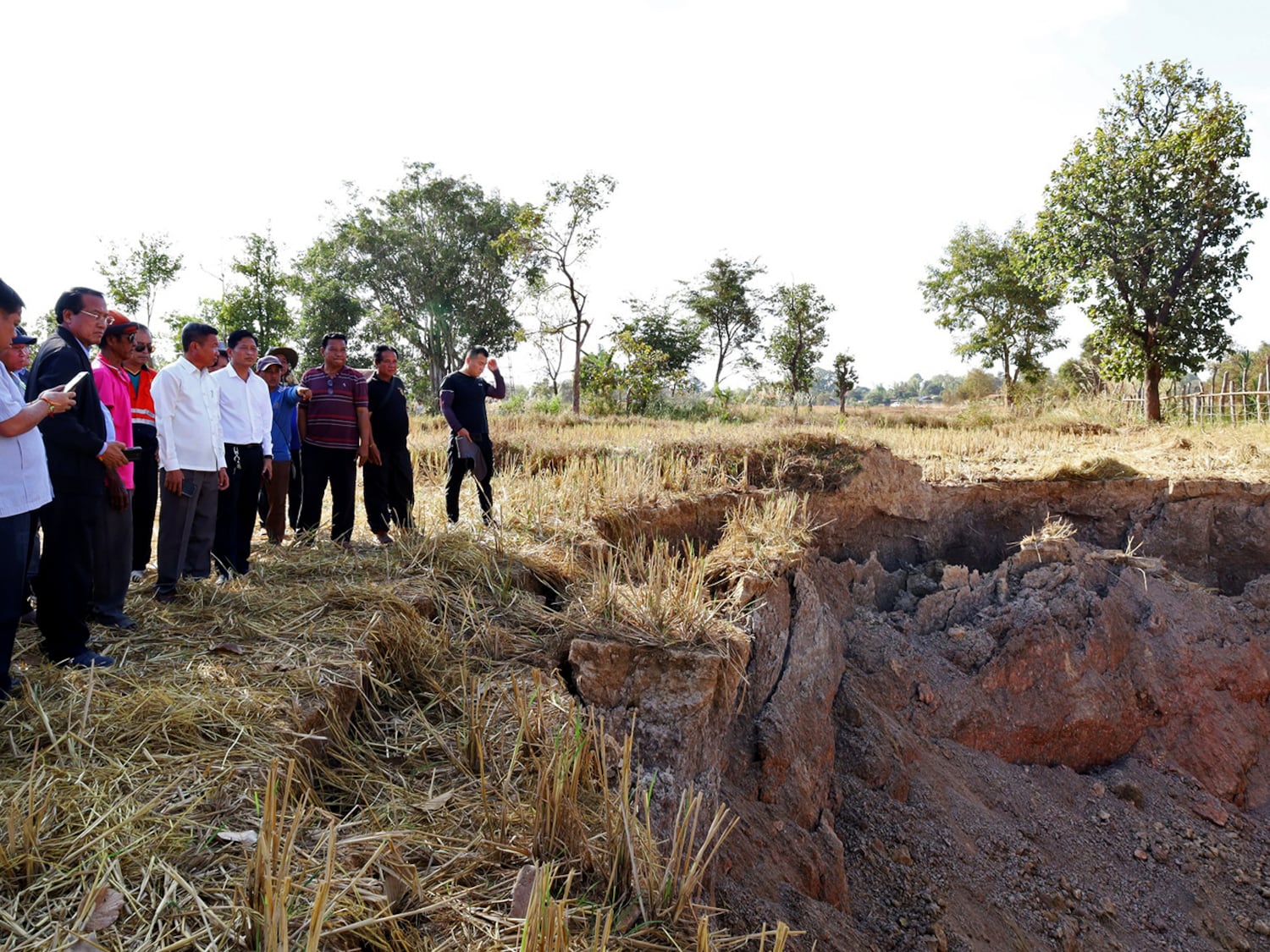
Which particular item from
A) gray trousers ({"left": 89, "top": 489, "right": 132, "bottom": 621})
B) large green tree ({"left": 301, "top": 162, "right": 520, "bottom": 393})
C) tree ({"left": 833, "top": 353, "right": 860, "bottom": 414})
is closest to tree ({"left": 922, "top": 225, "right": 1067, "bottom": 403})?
tree ({"left": 833, "top": 353, "right": 860, "bottom": 414})

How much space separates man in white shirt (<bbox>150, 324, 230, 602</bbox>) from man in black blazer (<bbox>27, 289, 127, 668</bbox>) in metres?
A: 0.59

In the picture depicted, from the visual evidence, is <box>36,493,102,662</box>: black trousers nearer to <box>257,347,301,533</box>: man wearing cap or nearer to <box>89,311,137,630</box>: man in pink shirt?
<box>89,311,137,630</box>: man in pink shirt

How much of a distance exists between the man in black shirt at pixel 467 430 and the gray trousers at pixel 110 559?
8.11 feet

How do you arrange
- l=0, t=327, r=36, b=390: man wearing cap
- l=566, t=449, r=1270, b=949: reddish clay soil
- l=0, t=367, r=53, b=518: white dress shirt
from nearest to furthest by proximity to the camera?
1. l=0, t=367, r=53, b=518: white dress shirt
2. l=0, t=327, r=36, b=390: man wearing cap
3. l=566, t=449, r=1270, b=949: reddish clay soil

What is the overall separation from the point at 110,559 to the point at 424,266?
25.9 m

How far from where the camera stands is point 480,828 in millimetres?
2361

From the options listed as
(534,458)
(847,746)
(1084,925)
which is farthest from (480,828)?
(534,458)

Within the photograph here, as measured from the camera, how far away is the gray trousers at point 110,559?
3.53m

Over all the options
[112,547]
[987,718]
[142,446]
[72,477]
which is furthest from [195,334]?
[987,718]

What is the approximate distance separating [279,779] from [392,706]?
0.82m

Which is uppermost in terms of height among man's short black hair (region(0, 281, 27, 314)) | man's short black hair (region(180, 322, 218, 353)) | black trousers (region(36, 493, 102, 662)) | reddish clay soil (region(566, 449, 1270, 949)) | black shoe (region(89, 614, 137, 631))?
man's short black hair (region(180, 322, 218, 353))

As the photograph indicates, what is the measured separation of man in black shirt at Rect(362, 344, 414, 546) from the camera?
224 inches

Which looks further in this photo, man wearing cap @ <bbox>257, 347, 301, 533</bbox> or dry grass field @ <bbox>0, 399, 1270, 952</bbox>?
man wearing cap @ <bbox>257, 347, 301, 533</bbox>

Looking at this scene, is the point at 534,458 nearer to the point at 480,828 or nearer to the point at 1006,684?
the point at 1006,684
